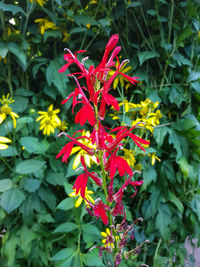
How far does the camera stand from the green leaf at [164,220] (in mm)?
858

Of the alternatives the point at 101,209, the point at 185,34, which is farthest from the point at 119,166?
the point at 185,34

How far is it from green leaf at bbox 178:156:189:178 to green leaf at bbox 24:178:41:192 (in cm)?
48

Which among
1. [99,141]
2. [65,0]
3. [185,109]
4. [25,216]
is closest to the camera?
[99,141]

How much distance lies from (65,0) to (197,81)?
568 mm

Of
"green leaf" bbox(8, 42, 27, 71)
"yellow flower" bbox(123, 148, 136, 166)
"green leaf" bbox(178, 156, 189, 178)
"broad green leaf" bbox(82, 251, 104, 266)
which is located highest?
"green leaf" bbox(8, 42, 27, 71)

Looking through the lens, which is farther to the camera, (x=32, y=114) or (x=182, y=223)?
(x=182, y=223)

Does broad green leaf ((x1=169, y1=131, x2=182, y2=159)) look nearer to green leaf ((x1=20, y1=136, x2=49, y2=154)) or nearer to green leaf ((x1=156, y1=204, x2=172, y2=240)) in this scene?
green leaf ((x1=156, y1=204, x2=172, y2=240))

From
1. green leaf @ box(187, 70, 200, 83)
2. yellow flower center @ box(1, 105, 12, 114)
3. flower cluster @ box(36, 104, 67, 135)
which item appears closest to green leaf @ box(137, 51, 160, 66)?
green leaf @ box(187, 70, 200, 83)

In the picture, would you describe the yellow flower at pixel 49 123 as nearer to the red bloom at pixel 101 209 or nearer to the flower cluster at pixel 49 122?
the flower cluster at pixel 49 122

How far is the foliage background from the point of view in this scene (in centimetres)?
76

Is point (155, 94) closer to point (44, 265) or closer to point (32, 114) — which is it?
point (32, 114)

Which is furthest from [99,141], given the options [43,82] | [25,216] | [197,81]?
[197,81]

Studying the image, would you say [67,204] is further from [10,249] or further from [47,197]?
[10,249]

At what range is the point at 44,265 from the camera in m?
0.79
